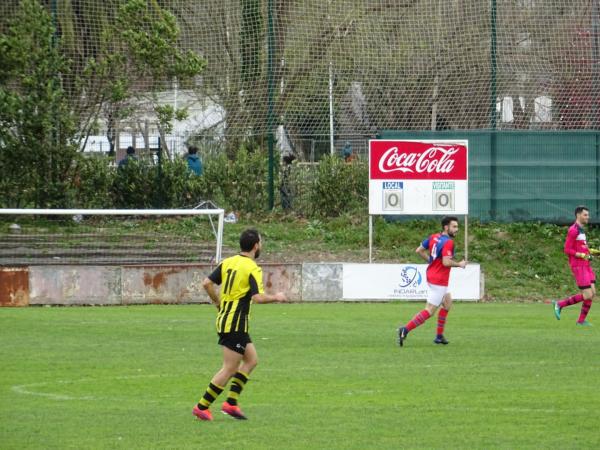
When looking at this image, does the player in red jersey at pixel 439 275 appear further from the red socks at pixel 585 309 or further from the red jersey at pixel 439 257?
the red socks at pixel 585 309

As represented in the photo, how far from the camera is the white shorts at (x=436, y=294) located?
18.3 meters

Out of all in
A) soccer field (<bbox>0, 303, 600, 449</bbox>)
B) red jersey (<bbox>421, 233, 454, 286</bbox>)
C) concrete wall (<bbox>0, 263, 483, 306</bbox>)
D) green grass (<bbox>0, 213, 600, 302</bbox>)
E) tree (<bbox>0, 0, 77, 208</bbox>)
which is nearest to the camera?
soccer field (<bbox>0, 303, 600, 449</bbox>)

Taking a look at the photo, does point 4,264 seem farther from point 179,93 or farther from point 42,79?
point 179,93

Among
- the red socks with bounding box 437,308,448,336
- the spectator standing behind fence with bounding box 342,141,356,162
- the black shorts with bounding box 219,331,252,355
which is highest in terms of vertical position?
the spectator standing behind fence with bounding box 342,141,356,162

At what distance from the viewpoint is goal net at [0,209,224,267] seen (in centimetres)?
2702

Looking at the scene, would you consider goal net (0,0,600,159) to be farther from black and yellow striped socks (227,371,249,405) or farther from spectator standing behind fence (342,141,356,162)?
black and yellow striped socks (227,371,249,405)

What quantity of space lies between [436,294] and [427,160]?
31.5 feet

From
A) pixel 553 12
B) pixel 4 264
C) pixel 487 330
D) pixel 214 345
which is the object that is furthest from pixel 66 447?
pixel 553 12

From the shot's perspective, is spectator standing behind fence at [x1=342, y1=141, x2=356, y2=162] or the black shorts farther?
spectator standing behind fence at [x1=342, y1=141, x2=356, y2=162]

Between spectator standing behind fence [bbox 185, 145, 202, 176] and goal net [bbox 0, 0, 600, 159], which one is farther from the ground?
goal net [bbox 0, 0, 600, 159]

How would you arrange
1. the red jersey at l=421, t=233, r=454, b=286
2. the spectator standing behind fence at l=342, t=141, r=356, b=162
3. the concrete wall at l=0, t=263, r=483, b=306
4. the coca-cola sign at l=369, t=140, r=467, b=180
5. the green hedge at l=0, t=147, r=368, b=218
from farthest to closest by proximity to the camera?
the spectator standing behind fence at l=342, t=141, r=356, b=162, the green hedge at l=0, t=147, r=368, b=218, the coca-cola sign at l=369, t=140, r=467, b=180, the concrete wall at l=0, t=263, r=483, b=306, the red jersey at l=421, t=233, r=454, b=286

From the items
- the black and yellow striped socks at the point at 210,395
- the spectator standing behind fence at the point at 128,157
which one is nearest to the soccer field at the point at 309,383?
the black and yellow striped socks at the point at 210,395

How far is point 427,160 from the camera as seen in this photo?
27.6 metres

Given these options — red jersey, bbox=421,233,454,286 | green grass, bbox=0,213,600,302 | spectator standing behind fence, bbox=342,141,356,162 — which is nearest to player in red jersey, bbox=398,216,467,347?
red jersey, bbox=421,233,454,286
